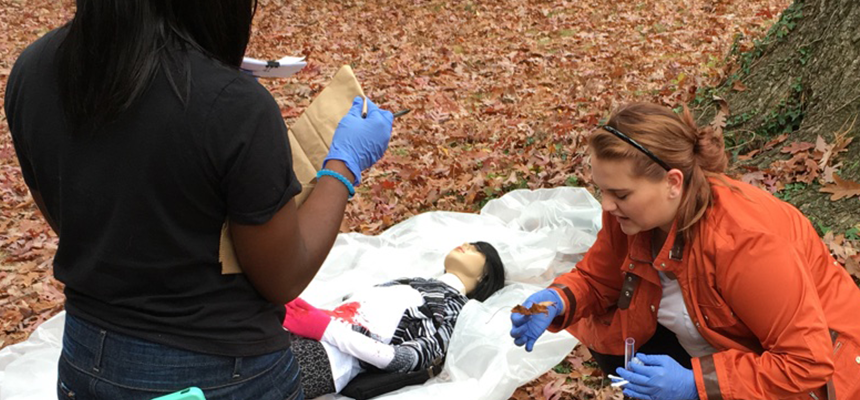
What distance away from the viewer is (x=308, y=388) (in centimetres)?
367

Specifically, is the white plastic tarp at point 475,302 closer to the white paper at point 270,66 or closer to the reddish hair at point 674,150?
the reddish hair at point 674,150

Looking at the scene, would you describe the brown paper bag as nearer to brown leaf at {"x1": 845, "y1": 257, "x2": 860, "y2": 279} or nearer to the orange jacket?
the orange jacket

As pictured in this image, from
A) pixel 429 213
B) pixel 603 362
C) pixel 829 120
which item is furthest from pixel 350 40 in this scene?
pixel 603 362

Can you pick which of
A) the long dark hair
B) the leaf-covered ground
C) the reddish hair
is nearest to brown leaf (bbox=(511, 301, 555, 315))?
the reddish hair

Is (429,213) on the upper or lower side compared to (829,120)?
lower

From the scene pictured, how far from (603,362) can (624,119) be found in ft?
3.75

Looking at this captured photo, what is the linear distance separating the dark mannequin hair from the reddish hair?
2.11 m

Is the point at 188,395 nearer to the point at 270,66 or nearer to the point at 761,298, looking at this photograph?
the point at 270,66

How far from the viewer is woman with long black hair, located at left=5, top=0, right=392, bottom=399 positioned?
1592 mm

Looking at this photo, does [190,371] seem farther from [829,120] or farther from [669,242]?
[829,120]

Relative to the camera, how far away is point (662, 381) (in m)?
2.37

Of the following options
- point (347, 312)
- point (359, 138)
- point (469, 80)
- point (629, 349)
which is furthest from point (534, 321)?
point (469, 80)

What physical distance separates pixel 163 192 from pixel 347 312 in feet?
8.43

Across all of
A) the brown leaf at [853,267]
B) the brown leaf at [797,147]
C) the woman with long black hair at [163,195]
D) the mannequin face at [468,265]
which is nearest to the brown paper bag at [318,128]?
the woman with long black hair at [163,195]
